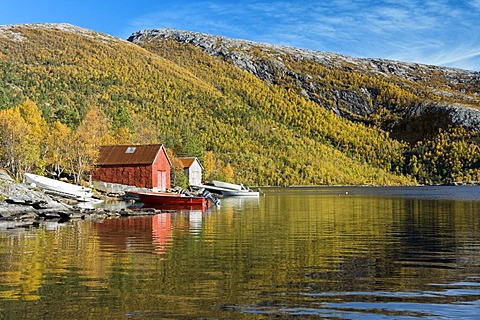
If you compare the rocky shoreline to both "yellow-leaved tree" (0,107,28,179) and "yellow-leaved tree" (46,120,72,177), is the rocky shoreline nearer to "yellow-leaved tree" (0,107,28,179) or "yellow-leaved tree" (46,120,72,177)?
"yellow-leaved tree" (0,107,28,179)

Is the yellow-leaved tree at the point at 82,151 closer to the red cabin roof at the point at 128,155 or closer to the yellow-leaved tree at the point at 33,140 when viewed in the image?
the red cabin roof at the point at 128,155

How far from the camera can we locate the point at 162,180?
248ft

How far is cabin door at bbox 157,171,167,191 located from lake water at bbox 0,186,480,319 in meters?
43.2

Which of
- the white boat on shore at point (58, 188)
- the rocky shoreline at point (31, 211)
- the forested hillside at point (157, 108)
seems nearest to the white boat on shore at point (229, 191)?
the forested hillside at point (157, 108)

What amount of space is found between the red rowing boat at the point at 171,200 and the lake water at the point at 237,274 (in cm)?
2616

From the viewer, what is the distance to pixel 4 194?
40.9 meters

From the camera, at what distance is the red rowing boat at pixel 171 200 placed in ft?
189

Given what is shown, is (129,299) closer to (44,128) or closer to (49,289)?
(49,289)

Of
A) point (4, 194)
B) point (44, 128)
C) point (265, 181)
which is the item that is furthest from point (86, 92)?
point (4, 194)

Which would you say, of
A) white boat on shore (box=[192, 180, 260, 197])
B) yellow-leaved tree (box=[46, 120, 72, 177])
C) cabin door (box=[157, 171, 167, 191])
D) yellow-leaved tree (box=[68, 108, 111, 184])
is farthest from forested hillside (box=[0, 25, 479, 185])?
yellow-leaved tree (box=[46, 120, 72, 177])

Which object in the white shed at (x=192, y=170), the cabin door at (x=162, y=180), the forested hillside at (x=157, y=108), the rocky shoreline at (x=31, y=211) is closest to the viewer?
the rocky shoreline at (x=31, y=211)

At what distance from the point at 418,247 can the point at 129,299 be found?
571 inches

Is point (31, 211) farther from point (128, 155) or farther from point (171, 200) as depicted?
point (128, 155)

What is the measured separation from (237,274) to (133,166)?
5751cm
